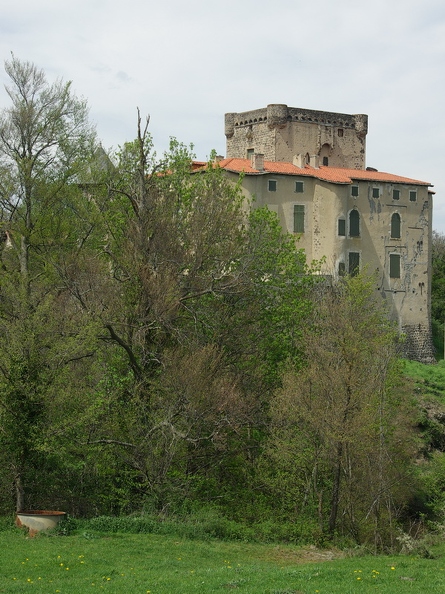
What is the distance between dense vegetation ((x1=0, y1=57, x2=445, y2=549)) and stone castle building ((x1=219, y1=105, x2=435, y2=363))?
1904 cm

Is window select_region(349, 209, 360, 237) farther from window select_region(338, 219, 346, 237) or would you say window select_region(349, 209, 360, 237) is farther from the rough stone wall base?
the rough stone wall base

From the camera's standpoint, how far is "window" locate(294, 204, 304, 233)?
165ft

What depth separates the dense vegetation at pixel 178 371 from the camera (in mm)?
20234

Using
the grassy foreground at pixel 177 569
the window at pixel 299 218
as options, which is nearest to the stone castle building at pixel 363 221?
the window at pixel 299 218

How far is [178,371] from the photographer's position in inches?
872

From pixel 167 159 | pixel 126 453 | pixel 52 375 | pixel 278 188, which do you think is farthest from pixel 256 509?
pixel 278 188

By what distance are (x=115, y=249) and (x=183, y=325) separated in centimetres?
336

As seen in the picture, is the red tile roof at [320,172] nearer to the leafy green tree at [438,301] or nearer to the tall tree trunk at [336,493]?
the leafy green tree at [438,301]

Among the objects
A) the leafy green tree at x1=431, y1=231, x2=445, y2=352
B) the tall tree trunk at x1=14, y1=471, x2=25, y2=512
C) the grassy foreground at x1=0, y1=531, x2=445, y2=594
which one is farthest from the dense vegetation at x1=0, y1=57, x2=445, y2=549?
the leafy green tree at x1=431, y1=231, x2=445, y2=352

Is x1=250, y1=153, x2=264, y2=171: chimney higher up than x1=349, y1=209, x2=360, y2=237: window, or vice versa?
x1=250, y1=153, x2=264, y2=171: chimney

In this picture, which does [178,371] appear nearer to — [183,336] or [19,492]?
[183,336]

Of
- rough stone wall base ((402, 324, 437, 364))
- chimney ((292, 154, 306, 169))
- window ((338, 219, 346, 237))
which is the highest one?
chimney ((292, 154, 306, 169))

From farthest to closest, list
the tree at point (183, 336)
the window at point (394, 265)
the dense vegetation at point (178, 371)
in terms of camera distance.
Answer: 1. the window at point (394, 265)
2. the tree at point (183, 336)
3. the dense vegetation at point (178, 371)

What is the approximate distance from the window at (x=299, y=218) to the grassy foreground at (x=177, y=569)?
34.3 m
